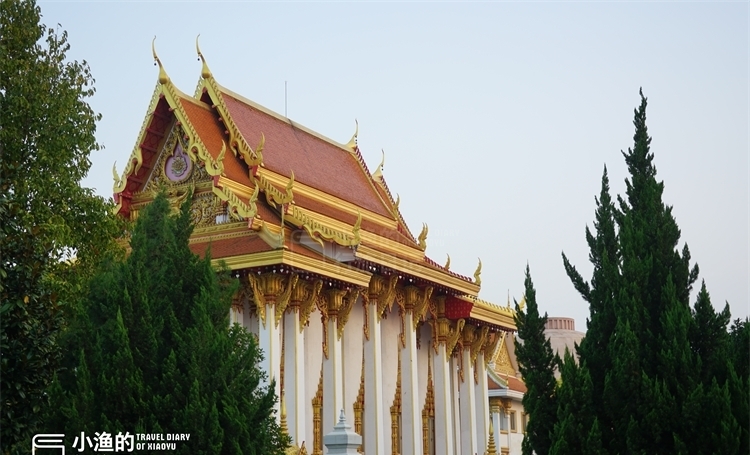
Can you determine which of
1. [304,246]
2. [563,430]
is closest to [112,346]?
[563,430]

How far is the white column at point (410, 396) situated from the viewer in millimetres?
23297

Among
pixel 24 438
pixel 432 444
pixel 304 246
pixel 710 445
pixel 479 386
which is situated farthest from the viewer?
pixel 479 386

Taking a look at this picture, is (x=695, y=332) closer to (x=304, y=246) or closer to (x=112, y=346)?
(x=112, y=346)

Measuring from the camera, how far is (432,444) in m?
24.8

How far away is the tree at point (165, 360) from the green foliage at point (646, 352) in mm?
3894

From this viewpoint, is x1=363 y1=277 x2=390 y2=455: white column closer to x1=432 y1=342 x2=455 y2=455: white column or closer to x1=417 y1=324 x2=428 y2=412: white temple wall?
x1=432 y1=342 x2=455 y2=455: white column

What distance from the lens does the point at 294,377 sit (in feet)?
64.3

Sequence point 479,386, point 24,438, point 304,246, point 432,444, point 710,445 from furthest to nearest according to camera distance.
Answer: point 479,386
point 432,444
point 304,246
point 24,438
point 710,445

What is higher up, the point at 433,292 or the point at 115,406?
the point at 433,292

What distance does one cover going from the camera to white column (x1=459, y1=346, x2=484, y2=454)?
2592 centimetres

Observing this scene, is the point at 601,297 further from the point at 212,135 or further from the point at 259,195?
the point at 212,135

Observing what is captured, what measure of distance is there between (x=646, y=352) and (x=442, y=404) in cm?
1197

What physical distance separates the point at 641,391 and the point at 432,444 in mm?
12374
